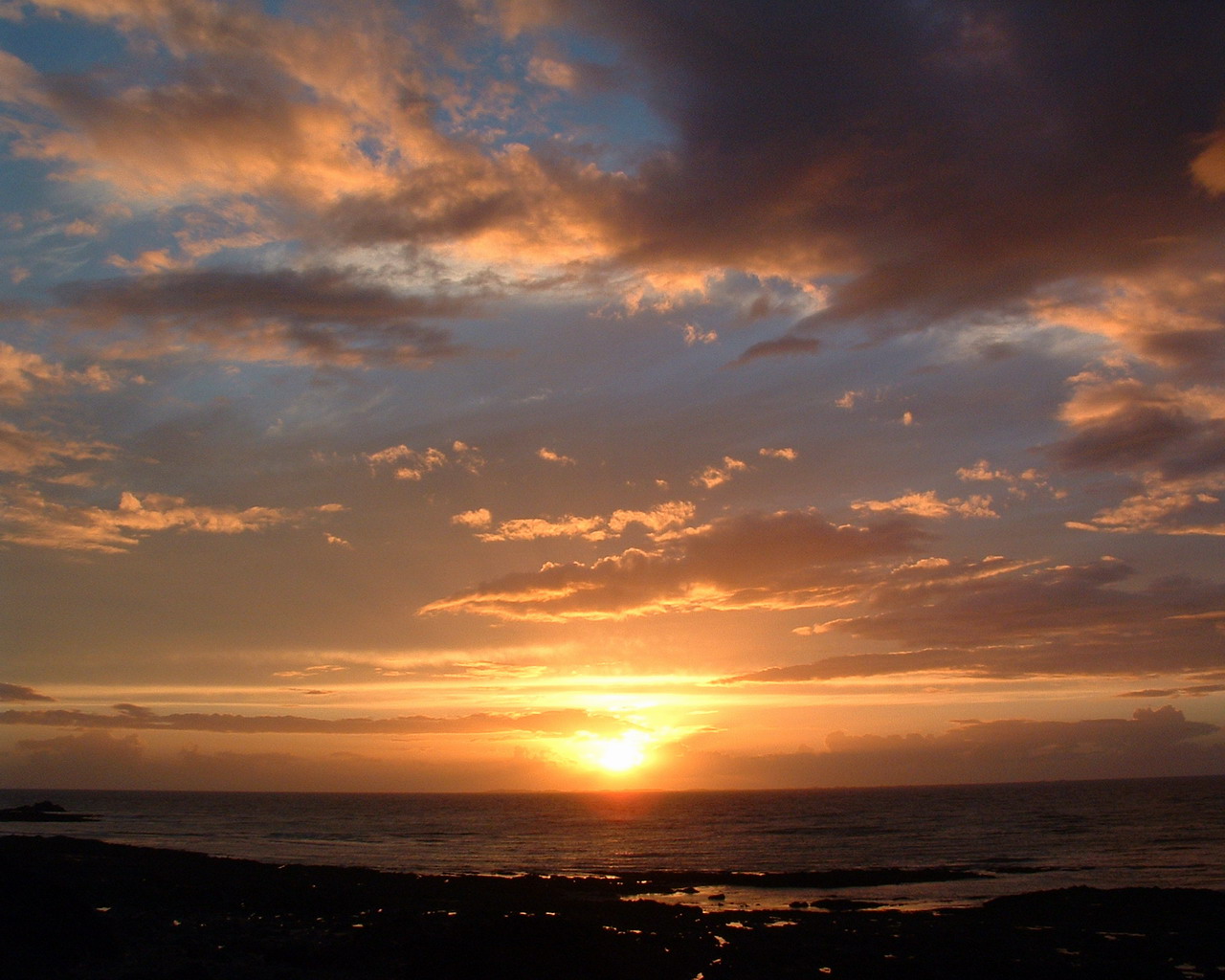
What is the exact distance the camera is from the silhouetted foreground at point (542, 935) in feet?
86.2

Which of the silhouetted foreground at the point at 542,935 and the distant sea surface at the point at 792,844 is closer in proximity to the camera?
the silhouetted foreground at the point at 542,935

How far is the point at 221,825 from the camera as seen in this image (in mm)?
110500

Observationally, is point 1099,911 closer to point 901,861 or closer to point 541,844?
point 901,861

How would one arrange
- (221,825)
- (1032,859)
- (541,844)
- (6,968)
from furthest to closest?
(221,825) < (541,844) < (1032,859) < (6,968)

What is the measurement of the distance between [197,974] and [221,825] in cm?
10047

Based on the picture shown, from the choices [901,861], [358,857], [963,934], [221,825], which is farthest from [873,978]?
[221,825]

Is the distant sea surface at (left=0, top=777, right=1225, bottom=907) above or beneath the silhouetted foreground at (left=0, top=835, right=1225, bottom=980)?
beneath

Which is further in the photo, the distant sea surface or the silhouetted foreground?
the distant sea surface

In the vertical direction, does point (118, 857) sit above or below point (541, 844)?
above

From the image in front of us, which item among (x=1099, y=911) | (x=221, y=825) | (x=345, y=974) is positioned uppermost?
(x=345, y=974)

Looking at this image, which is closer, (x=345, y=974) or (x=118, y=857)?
(x=345, y=974)

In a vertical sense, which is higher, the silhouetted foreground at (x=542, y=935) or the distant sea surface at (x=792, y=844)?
the silhouetted foreground at (x=542, y=935)

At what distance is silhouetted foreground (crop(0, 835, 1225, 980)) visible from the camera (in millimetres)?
26266

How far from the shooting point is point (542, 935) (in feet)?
99.8
